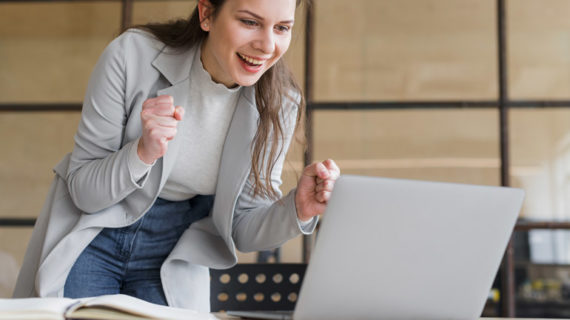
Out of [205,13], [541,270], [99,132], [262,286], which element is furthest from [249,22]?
[541,270]

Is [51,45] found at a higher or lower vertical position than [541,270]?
higher

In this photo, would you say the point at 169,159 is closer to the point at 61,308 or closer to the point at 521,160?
the point at 61,308

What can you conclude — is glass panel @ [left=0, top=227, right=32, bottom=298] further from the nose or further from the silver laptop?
the silver laptop

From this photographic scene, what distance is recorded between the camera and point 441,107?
260 centimetres

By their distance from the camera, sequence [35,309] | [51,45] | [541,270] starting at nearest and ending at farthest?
[35,309] → [541,270] → [51,45]

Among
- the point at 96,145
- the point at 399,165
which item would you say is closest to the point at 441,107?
the point at 399,165

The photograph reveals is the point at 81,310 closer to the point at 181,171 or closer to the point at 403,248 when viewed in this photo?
the point at 403,248

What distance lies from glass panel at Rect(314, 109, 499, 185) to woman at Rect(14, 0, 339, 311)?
3.99 feet

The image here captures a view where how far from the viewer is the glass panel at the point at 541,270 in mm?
2492

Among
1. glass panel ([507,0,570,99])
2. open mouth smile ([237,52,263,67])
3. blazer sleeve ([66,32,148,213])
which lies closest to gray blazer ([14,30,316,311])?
blazer sleeve ([66,32,148,213])

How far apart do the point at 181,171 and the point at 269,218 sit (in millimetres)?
244

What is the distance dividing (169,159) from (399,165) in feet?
5.13

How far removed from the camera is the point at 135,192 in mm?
1234

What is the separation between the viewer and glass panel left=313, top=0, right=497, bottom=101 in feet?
8.63
